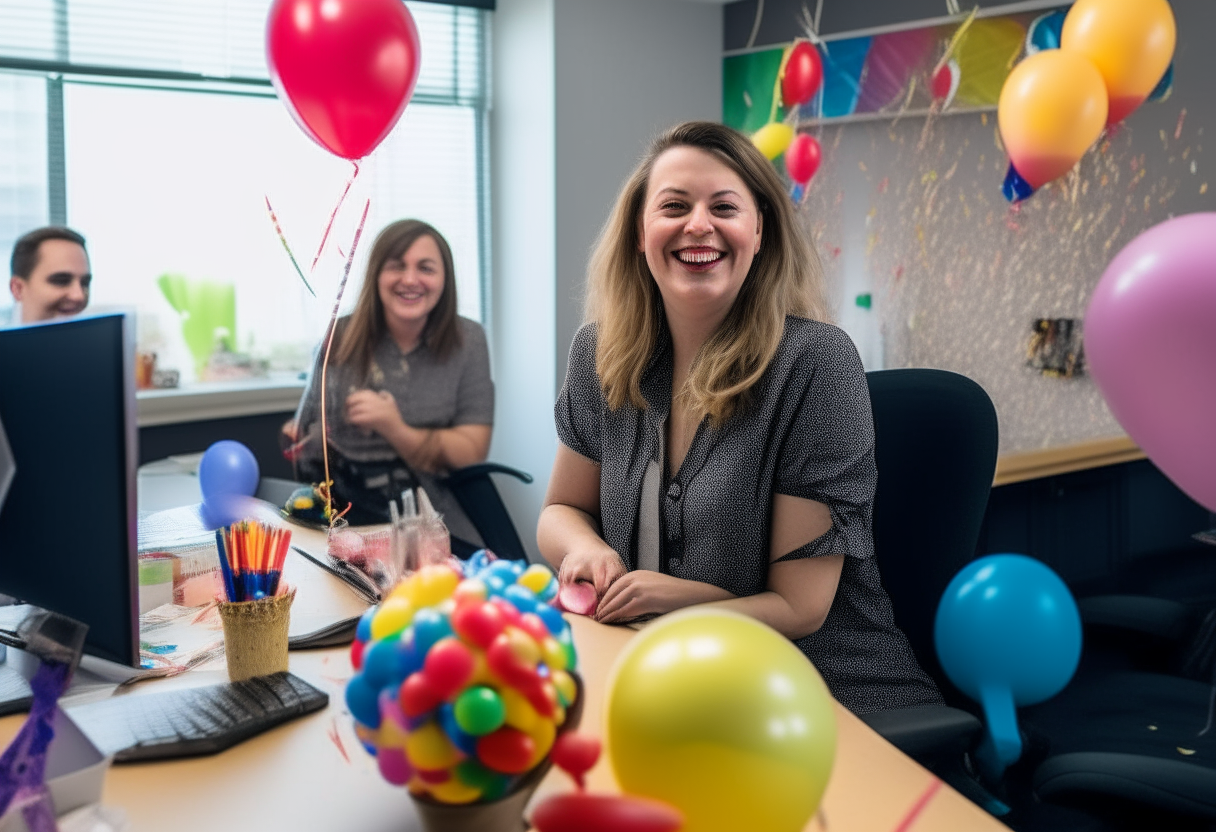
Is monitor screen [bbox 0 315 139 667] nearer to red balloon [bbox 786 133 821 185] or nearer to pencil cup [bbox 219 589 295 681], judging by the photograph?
pencil cup [bbox 219 589 295 681]

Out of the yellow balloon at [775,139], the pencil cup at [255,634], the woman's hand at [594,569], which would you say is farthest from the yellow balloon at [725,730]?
the yellow balloon at [775,139]

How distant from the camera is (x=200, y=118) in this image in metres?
3.67

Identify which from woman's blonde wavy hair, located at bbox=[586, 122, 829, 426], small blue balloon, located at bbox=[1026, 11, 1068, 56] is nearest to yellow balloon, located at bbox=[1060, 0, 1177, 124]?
small blue balloon, located at bbox=[1026, 11, 1068, 56]

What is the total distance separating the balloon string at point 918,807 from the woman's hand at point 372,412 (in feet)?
6.78

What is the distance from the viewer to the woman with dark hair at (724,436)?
153cm

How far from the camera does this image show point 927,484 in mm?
1576

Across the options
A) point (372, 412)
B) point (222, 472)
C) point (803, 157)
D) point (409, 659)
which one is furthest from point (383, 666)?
point (803, 157)

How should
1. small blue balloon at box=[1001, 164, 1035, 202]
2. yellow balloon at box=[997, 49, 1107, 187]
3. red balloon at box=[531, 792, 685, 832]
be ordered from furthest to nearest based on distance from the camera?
small blue balloon at box=[1001, 164, 1035, 202] → yellow balloon at box=[997, 49, 1107, 187] → red balloon at box=[531, 792, 685, 832]

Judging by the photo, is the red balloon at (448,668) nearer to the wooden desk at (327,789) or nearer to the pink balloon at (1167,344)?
the wooden desk at (327,789)

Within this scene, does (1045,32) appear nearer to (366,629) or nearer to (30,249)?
(30,249)

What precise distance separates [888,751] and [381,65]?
140 cm

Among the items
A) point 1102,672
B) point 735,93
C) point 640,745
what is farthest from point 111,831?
point 735,93

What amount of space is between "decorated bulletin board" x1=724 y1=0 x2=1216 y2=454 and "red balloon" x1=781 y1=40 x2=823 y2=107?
0.11 m

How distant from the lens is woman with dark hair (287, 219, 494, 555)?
9.27 feet
